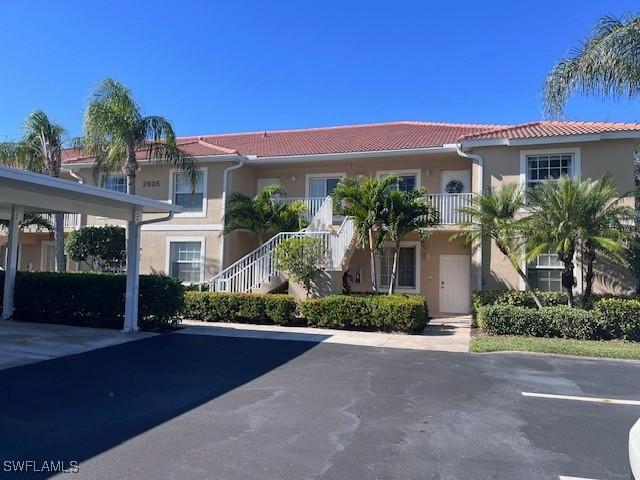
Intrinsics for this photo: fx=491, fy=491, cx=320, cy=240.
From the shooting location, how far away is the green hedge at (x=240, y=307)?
1416 cm

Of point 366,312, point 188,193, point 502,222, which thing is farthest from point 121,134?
point 502,222

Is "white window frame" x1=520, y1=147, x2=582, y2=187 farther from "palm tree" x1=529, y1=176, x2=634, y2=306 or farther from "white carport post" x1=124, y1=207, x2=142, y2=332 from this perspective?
"white carport post" x1=124, y1=207, x2=142, y2=332

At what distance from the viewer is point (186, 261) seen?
19.7 meters

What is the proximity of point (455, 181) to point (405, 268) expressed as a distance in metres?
3.75

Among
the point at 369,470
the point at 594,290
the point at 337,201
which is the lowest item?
the point at 369,470

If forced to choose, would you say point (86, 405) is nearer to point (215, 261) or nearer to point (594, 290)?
point (215, 261)

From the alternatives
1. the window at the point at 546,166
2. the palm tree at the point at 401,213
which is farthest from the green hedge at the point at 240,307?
the window at the point at 546,166

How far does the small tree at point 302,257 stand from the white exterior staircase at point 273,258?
234 millimetres

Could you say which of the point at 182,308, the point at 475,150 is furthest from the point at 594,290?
the point at 182,308

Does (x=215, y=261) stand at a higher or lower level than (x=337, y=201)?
lower

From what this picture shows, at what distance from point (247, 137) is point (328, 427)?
21.6 m

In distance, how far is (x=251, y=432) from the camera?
17.3 feet

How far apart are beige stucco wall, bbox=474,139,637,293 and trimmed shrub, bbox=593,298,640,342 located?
2385 millimetres

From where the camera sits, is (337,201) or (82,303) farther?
(337,201)
